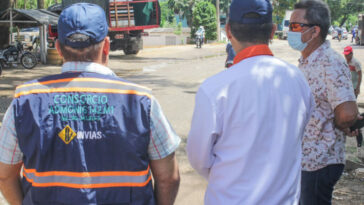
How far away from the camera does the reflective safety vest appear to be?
1840 mm

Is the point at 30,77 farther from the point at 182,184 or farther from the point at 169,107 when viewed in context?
the point at 182,184

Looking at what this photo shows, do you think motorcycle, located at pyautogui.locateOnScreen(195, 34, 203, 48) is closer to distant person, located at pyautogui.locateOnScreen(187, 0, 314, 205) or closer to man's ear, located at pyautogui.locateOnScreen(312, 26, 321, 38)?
man's ear, located at pyautogui.locateOnScreen(312, 26, 321, 38)

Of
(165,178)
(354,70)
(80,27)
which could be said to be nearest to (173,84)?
(354,70)

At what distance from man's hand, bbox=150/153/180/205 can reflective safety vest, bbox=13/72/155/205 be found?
165 mm

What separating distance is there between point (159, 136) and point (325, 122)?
1197 millimetres

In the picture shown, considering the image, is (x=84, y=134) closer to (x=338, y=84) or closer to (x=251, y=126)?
(x=251, y=126)

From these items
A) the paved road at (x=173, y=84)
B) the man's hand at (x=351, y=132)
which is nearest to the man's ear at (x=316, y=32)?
the man's hand at (x=351, y=132)

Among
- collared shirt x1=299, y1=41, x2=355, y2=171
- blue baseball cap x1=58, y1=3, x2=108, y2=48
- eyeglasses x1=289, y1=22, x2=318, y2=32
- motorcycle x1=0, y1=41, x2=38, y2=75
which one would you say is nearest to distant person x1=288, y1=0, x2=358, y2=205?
collared shirt x1=299, y1=41, x2=355, y2=171

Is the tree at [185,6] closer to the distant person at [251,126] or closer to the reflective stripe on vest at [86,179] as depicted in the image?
the distant person at [251,126]

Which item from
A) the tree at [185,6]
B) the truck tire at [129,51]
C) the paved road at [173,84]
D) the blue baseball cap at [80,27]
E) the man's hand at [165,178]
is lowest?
the paved road at [173,84]

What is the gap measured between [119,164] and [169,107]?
24.9ft

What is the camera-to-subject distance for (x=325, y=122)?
2643mm

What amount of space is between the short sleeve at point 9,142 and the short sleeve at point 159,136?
0.59 m

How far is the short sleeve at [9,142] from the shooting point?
1903 mm
